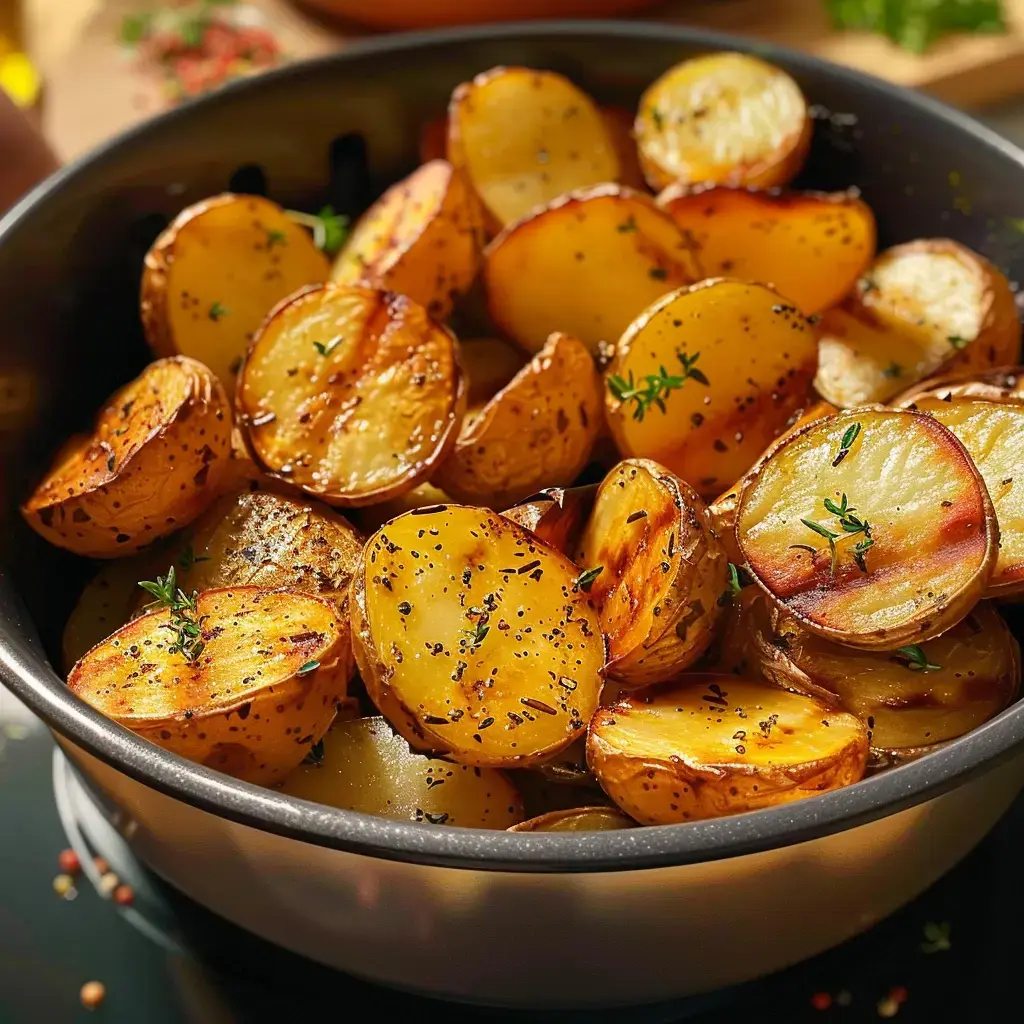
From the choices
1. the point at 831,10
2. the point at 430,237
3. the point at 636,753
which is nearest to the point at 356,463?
the point at 430,237

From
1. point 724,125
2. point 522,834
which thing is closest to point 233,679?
point 522,834

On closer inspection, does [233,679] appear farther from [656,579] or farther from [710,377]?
[710,377]

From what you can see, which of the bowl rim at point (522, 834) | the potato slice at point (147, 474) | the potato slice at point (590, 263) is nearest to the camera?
the bowl rim at point (522, 834)

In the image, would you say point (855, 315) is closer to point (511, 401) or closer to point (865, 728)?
point (511, 401)

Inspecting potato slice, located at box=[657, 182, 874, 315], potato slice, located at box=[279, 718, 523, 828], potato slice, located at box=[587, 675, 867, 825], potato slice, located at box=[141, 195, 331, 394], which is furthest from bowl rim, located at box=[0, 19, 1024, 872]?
potato slice, located at box=[657, 182, 874, 315]

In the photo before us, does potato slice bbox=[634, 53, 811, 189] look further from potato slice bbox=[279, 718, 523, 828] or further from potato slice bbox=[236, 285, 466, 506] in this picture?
potato slice bbox=[279, 718, 523, 828]

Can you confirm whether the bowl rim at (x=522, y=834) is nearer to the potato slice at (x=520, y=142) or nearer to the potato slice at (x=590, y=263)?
the potato slice at (x=590, y=263)

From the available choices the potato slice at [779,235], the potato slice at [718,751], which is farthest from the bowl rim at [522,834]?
the potato slice at [779,235]
